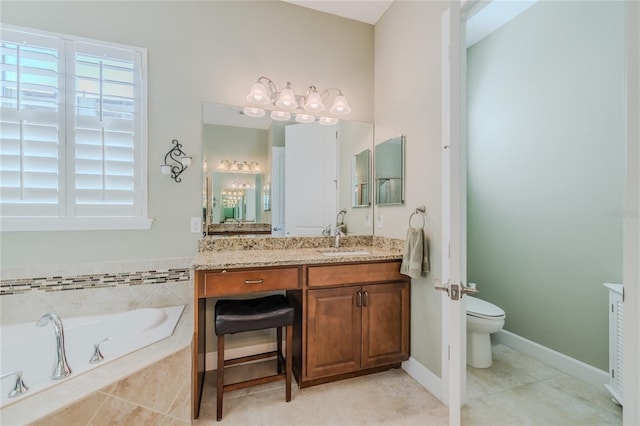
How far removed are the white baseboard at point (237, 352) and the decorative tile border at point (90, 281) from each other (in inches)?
25.1

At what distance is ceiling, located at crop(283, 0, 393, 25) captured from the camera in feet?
7.48

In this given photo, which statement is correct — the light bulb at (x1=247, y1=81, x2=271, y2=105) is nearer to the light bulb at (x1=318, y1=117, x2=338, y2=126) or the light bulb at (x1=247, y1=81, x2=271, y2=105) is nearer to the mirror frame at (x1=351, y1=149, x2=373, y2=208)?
the light bulb at (x1=318, y1=117, x2=338, y2=126)

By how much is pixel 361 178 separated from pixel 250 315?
1.54 meters

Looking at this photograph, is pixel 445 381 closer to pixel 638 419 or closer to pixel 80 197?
pixel 638 419

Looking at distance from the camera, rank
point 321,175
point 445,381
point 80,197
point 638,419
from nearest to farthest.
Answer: point 638,419 < point 445,381 < point 80,197 < point 321,175

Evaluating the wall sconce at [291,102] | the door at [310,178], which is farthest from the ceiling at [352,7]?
the door at [310,178]

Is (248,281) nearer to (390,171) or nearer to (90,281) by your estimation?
(90,281)

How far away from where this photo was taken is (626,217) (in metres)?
0.93

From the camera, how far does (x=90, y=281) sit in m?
1.85

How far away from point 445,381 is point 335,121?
7.08 feet

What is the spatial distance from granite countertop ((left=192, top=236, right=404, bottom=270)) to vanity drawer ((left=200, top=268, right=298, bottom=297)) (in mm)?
51

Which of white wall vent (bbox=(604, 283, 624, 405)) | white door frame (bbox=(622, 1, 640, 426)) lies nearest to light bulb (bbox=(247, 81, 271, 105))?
white door frame (bbox=(622, 1, 640, 426))

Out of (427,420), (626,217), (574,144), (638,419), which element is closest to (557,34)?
(574,144)

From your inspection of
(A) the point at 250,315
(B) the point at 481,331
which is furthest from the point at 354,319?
(B) the point at 481,331
